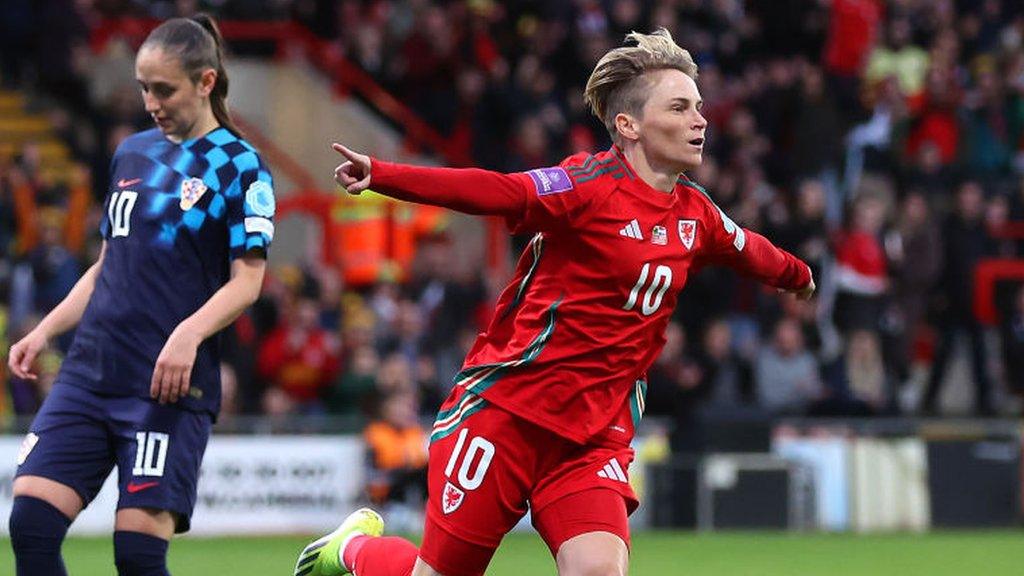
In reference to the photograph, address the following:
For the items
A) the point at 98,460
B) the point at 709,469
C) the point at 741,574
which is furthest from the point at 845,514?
the point at 98,460

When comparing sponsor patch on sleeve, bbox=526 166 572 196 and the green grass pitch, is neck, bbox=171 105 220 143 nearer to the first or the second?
sponsor patch on sleeve, bbox=526 166 572 196

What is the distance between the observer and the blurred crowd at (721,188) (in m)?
15.8

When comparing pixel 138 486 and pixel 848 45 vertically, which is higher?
pixel 848 45

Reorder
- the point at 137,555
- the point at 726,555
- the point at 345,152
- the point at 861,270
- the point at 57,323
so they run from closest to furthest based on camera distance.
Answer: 1. the point at 345,152
2. the point at 137,555
3. the point at 57,323
4. the point at 726,555
5. the point at 861,270

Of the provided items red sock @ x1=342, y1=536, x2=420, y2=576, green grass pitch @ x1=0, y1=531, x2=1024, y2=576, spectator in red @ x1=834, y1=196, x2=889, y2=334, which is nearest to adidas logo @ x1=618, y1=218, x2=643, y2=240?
red sock @ x1=342, y1=536, x2=420, y2=576

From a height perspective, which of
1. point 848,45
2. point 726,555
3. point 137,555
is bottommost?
point 726,555

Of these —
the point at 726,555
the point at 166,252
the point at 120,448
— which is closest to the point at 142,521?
the point at 120,448

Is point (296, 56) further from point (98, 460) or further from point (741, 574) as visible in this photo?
point (98, 460)

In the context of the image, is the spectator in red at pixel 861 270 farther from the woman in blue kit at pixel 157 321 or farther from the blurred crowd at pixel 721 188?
the woman in blue kit at pixel 157 321

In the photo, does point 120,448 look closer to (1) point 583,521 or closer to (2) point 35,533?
→ (2) point 35,533

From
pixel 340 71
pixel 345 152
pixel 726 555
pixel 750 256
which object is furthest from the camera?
pixel 340 71

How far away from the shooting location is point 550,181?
6098 millimetres

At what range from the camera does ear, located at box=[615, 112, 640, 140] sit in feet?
21.0

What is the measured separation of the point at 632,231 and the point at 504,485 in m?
0.90
